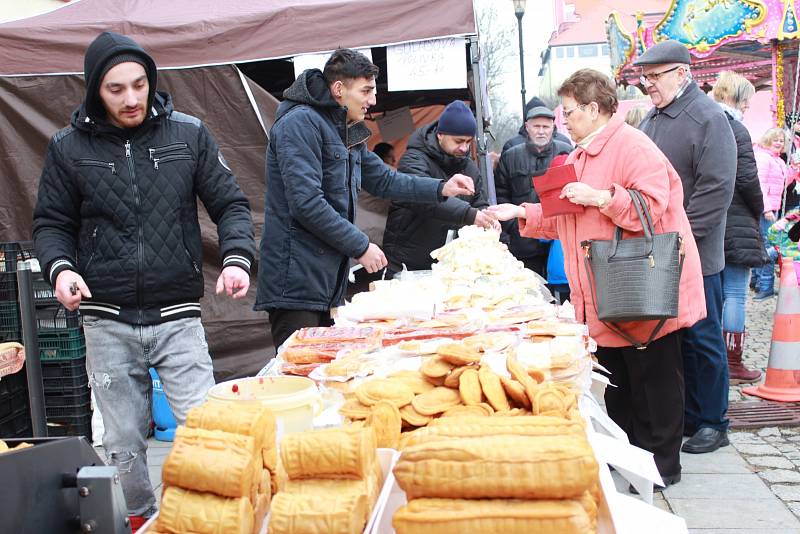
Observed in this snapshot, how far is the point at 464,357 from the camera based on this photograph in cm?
216

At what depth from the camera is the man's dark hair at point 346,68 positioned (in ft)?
12.6

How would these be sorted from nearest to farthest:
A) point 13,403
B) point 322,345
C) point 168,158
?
1. point 322,345
2. point 168,158
3. point 13,403

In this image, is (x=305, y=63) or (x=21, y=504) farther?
(x=305, y=63)

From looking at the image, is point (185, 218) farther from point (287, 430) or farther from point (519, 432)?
point (519, 432)

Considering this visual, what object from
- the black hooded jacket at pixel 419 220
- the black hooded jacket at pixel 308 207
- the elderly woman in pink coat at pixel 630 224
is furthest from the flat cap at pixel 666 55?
the black hooded jacket at pixel 308 207

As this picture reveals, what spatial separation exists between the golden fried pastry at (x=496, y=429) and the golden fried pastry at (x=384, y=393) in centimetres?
45

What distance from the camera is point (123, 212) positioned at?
297 cm

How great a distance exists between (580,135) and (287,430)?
2.60m

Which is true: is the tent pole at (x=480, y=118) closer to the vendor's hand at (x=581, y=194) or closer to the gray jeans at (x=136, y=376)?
the vendor's hand at (x=581, y=194)

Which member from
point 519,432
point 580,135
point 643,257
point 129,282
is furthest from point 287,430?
point 580,135

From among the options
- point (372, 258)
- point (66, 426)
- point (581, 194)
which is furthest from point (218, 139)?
point (581, 194)

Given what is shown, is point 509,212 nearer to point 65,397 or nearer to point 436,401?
point 436,401

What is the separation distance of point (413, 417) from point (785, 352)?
487 centimetres

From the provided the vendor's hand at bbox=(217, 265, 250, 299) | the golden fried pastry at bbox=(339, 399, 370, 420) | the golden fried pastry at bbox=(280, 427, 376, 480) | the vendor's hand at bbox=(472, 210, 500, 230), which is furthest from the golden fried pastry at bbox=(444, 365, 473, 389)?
the vendor's hand at bbox=(472, 210, 500, 230)
